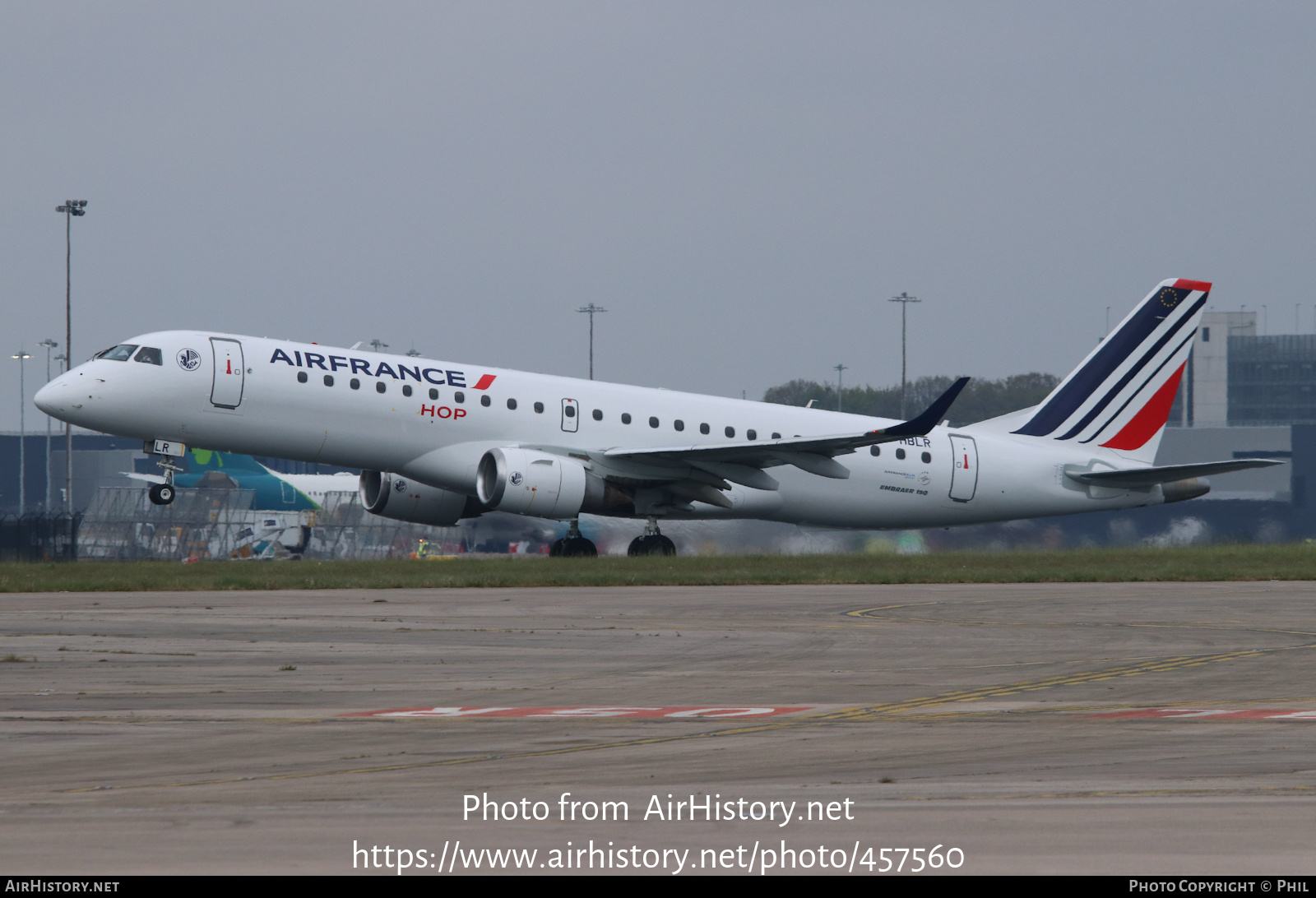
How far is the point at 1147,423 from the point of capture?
39.4 meters

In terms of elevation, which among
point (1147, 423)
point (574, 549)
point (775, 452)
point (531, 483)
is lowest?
point (574, 549)

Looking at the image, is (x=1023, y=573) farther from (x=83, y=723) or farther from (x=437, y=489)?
(x=83, y=723)

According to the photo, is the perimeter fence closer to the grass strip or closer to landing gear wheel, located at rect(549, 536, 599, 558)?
landing gear wheel, located at rect(549, 536, 599, 558)

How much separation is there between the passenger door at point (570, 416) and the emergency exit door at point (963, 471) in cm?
1004

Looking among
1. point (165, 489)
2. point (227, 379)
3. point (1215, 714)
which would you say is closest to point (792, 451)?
point (227, 379)

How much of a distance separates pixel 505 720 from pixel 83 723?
9.40 ft

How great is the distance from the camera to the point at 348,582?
25047mm

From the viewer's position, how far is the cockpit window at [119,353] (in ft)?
101

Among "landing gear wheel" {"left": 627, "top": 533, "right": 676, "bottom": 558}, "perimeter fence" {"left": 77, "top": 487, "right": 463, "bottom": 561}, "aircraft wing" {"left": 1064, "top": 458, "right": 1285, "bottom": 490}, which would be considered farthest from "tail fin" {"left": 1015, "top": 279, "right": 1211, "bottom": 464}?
"perimeter fence" {"left": 77, "top": 487, "right": 463, "bottom": 561}

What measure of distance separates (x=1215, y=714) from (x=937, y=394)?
314 feet

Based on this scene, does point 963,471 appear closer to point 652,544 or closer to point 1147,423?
point 1147,423

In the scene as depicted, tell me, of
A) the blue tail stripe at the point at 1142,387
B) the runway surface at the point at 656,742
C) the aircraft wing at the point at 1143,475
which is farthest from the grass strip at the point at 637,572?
the blue tail stripe at the point at 1142,387

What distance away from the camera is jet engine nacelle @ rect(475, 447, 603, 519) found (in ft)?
104

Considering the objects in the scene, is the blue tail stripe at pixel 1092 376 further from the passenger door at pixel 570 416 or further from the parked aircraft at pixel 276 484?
the parked aircraft at pixel 276 484
